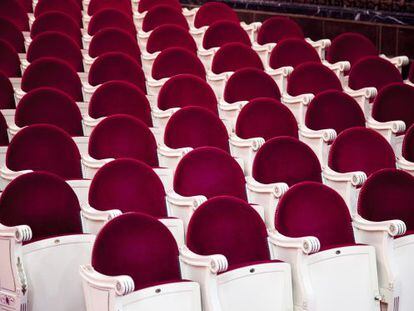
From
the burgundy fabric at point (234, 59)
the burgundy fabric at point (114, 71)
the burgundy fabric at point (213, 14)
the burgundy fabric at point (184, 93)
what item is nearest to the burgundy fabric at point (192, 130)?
the burgundy fabric at point (184, 93)

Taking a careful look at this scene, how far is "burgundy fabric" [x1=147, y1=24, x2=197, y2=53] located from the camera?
2.10 meters

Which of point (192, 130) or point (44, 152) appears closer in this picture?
point (44, 152)

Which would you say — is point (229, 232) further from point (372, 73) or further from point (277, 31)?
point (277, 31)

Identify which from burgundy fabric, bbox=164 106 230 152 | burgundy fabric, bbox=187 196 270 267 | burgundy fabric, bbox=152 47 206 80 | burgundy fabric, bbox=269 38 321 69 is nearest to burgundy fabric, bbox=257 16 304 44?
burgundy fabric, bbox=269 38 321 69

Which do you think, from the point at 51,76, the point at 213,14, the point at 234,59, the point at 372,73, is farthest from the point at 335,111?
the point at 213,14

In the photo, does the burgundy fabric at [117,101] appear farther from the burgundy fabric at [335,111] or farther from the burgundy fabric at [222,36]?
the burgundy fabric at [222,36]

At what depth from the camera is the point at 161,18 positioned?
91.2 inches

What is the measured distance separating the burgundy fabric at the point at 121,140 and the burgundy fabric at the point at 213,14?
0.93 metres

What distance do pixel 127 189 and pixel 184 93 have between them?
19.2 inches

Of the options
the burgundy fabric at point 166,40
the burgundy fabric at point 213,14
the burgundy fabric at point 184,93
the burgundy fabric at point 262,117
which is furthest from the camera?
the burgundy fabric at point 213,14

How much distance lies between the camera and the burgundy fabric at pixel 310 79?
6.00ft

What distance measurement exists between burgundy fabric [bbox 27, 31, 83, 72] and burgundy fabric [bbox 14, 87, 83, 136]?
339 millimetres

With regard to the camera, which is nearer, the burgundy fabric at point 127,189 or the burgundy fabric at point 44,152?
the burgundy fabric at point 127,189

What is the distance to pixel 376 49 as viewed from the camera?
2.10 metres
